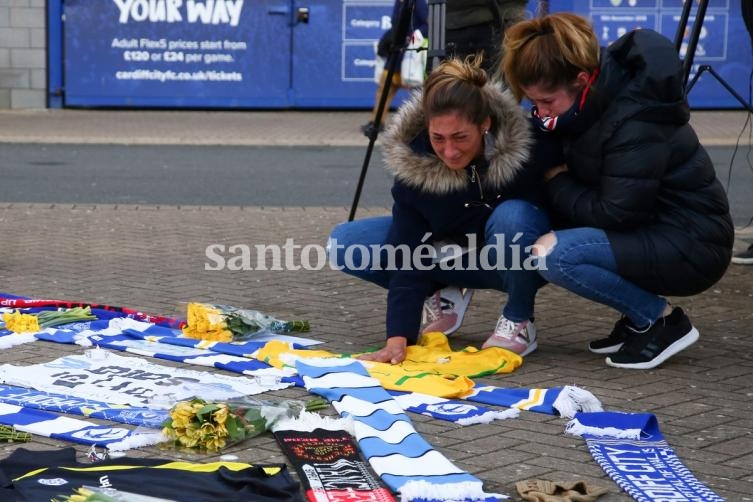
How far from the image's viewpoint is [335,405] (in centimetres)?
432

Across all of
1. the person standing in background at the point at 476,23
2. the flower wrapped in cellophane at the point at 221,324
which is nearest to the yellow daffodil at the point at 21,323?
the flower wrapped in cellophane at the point at 221,324

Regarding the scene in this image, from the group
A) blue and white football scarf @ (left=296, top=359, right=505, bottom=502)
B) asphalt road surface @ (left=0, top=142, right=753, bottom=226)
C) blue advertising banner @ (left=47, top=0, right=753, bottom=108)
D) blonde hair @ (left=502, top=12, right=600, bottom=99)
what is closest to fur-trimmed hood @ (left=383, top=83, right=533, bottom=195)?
blonde hair @ (left=502, top=12, right=600, bottom=99)

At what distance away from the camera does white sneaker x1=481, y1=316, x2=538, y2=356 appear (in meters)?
5.17

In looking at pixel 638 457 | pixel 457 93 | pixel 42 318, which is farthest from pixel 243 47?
pixel 638 457

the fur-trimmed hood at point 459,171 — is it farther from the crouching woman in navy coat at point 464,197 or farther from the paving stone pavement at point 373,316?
the paving stone pavement at point 373,316

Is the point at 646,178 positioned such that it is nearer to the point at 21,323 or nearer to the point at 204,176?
the point at 21,323

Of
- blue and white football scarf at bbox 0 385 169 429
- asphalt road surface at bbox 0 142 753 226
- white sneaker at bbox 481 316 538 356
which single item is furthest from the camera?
asphalt road surface at bbox 0 142 753 226

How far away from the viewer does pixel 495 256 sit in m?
5.14

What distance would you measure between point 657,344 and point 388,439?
1.55 meters

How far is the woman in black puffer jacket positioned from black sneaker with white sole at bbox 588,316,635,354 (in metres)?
0.09

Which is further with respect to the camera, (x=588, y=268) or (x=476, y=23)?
(x=476, y=23)

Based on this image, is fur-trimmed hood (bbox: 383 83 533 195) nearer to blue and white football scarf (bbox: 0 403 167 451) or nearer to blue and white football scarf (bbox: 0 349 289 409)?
blue and white football scarf (bbox: 0 349 289 409)

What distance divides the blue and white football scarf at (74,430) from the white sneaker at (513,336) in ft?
5.40

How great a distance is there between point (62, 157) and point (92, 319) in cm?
767
